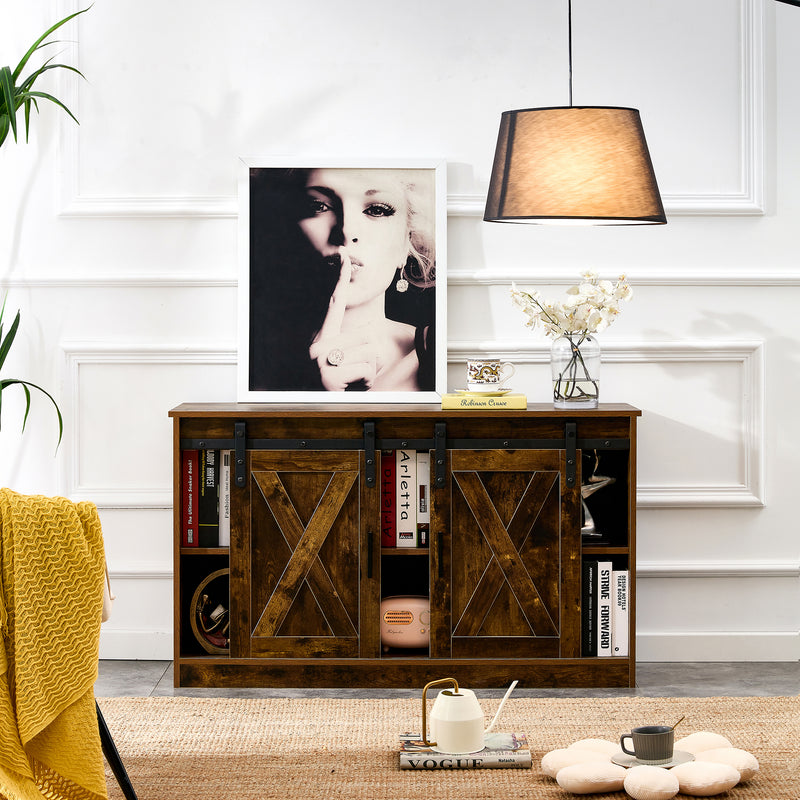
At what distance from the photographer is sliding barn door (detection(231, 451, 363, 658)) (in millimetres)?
3035

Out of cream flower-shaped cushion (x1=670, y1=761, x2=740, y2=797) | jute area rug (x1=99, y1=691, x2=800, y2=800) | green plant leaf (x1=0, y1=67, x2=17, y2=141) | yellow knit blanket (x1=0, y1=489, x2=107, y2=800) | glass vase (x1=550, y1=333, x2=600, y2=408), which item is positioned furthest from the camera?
glass vase (x1=550, y1=333, x2=600, y2=408)

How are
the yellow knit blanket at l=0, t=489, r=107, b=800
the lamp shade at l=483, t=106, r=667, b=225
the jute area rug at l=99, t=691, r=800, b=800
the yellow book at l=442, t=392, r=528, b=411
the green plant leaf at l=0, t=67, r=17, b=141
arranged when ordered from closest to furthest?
the yellow knit blanket at l=0, t=489, r=107, b=800 < the lamp shade at l=483, t=106, r=667, b=225 < the jute area rug at l=99, t=691, r=800, b=800 < the green plant leaf at l=0, t=67, r=17, b=141 < the yellow book at l=442, t=392, r=528, b=411

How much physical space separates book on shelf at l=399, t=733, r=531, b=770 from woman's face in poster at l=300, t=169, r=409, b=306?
5.12 feet

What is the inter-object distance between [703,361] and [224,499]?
1752mm

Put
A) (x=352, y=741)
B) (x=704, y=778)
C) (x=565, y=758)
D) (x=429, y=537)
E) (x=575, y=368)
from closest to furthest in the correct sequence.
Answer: (x=704, y=778)
(x=565, y=758)
(x=352, y=741)
(x=429, y=537)
(x=575, y=368)

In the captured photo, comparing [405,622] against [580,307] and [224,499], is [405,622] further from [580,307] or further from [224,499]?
[580,307]

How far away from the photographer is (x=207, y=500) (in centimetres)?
312

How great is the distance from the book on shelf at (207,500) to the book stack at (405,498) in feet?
1.80

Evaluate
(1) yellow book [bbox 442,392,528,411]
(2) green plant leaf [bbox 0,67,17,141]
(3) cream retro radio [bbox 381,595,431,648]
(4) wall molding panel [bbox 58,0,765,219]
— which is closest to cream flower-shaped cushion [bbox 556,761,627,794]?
(3) cream retro radio [bbox 381,595,431,648]

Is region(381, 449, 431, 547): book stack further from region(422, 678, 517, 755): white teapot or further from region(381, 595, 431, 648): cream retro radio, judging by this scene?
region(422, 678, 517, 755): white teapot

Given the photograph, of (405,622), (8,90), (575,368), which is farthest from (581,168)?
(8,90)

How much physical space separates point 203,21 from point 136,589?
203 cm

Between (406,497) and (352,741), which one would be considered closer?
(352,741)

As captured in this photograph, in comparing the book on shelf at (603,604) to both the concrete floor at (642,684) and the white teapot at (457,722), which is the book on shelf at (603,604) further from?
the white teapot at (457,722)
